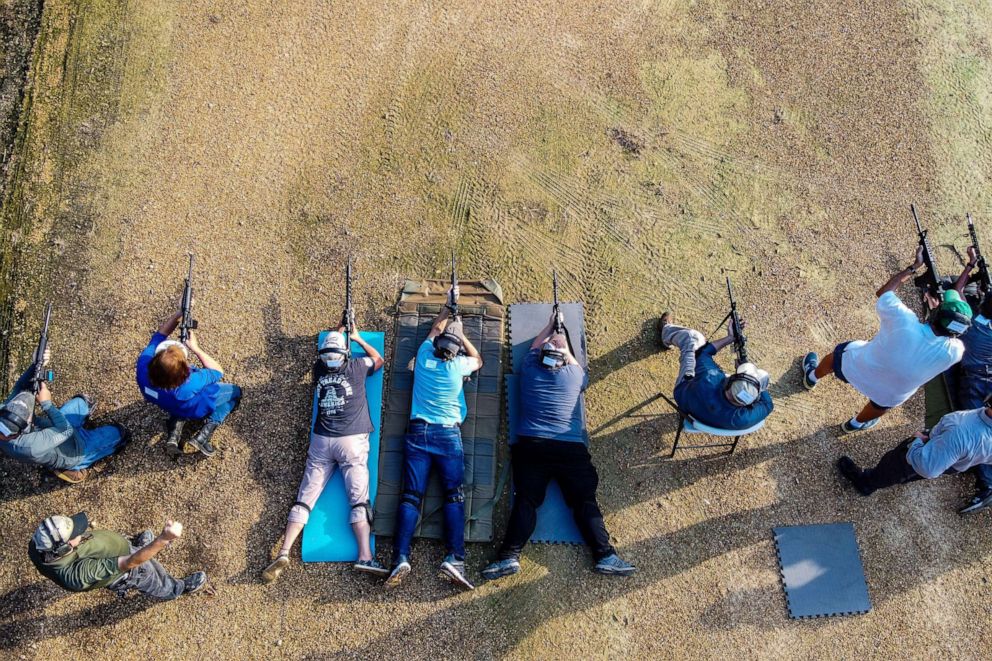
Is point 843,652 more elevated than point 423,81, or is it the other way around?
point 423,81

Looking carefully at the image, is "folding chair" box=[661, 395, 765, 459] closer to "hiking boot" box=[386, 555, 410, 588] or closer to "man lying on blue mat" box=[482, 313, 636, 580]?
"man lying on blue mat" box=[482, 313, 636, 580]

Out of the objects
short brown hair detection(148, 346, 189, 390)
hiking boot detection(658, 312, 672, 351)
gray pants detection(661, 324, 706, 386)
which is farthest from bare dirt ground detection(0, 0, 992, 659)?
short brown hair detection(148, 346, 189, 390)

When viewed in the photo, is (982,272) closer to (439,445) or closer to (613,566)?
(613,566)

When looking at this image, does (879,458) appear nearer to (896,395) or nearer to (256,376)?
(896,395)

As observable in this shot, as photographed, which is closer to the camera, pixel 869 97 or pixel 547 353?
pixel 547 353

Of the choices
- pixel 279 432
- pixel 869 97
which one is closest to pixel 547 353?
pixel 279 432

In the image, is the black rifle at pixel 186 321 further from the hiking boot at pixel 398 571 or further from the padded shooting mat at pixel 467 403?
the hiking boot at pixel 398 571

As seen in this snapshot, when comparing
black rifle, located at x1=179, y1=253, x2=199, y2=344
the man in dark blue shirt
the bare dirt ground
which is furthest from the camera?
black rifle, located at x1=179, y1=253, x2=199, y2=344

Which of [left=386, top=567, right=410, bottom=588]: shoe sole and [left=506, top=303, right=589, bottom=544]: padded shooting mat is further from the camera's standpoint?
[left=506, top=303, right=589, bottom=544]: padded shooting mat
